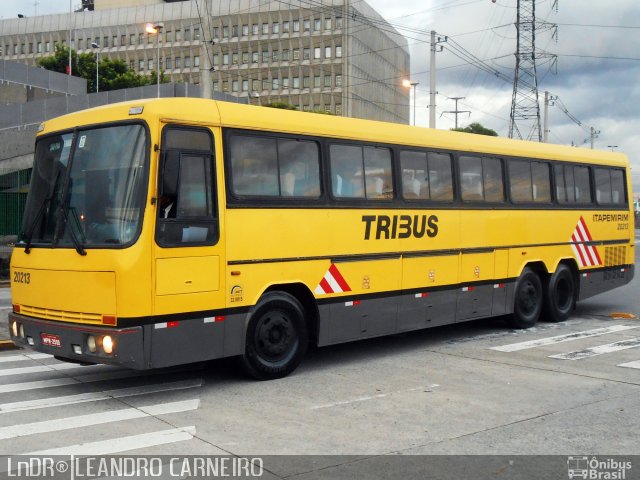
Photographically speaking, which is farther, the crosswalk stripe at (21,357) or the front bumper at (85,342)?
the crosswalk stripe at (21,357)

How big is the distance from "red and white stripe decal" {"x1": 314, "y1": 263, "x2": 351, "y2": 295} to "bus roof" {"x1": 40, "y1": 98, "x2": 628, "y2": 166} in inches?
71.0

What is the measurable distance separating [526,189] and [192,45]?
342 feet

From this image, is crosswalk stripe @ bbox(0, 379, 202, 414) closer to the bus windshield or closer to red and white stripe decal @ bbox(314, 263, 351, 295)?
the bus windshield

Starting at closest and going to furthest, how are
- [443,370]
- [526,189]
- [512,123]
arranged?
[443,370] → [526,189] → [512,123]

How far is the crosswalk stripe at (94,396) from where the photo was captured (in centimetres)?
795

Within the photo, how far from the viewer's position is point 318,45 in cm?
10562

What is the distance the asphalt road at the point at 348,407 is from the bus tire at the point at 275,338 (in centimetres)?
24

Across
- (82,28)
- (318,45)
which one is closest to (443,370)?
(318,45)

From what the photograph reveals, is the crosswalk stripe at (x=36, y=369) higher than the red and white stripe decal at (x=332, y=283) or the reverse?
the reverse

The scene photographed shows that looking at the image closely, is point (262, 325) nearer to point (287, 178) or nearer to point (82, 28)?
point (287, 178)

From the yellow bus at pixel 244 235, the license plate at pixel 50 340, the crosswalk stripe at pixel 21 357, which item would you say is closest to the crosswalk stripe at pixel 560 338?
the yellow bus at pixel 244 235

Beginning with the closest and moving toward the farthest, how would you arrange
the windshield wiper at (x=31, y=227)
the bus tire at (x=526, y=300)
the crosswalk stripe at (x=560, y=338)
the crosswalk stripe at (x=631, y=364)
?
the windshield wiper at (x=31, y=227), the crosswalk stripe at (x=631, y=364), the crosswalk stripe at (x=560, y=338), the bus tire at (x=526, y=300)

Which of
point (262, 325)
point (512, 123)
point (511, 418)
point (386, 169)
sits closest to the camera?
point (511, 418)

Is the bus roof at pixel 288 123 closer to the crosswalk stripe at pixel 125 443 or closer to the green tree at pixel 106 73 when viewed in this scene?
the crosswalk stripe at pixel 125 443
